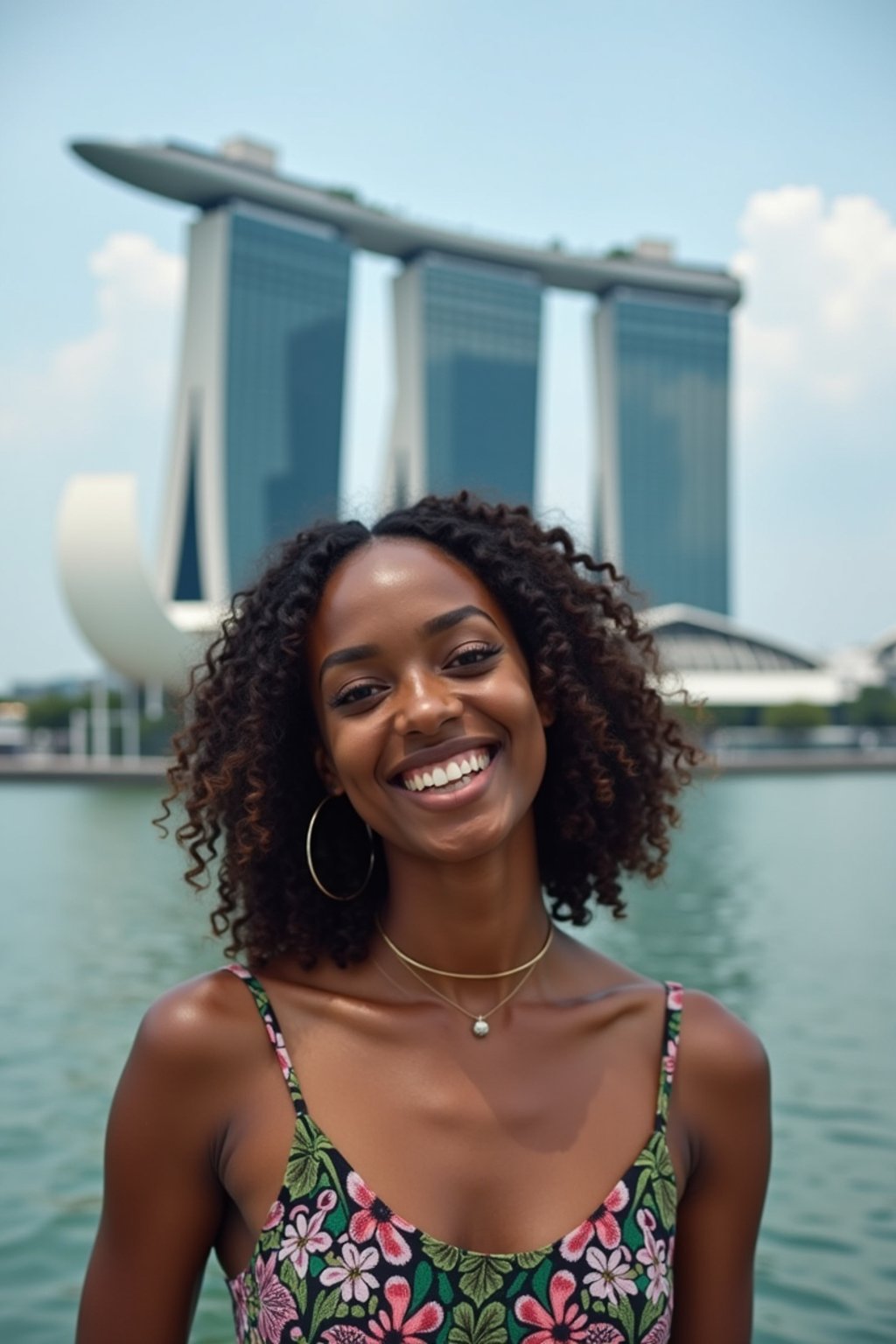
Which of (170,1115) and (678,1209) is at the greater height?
(170,1115)

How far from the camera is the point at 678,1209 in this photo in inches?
51.2

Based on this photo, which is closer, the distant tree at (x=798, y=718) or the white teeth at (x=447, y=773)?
the white teeth at (x=447, y=773)

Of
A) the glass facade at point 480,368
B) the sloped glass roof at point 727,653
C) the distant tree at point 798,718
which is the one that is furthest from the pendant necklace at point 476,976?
the glass facade at point 480,368

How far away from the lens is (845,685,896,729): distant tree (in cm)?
4781

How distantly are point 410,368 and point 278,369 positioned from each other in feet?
18.2

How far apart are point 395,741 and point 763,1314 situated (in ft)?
7.58

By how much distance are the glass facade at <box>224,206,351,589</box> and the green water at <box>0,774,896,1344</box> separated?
3350 cm

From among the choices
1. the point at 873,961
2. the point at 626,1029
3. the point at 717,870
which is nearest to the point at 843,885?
the point at 717,870

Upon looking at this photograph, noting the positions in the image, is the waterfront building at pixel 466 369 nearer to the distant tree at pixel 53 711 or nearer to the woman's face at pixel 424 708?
the distant tree at pixel 53 711

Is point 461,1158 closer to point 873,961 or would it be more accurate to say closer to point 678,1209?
point 678,1209

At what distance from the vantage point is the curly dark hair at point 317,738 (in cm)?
138

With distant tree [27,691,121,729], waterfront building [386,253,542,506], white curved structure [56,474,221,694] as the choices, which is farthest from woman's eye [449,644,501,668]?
waterfront building [386,253,542,506]

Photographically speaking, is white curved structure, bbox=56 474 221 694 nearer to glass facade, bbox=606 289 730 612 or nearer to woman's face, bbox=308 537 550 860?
glass facade, bbox=606 289 730 612

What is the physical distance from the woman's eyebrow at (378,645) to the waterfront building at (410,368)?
133ft
